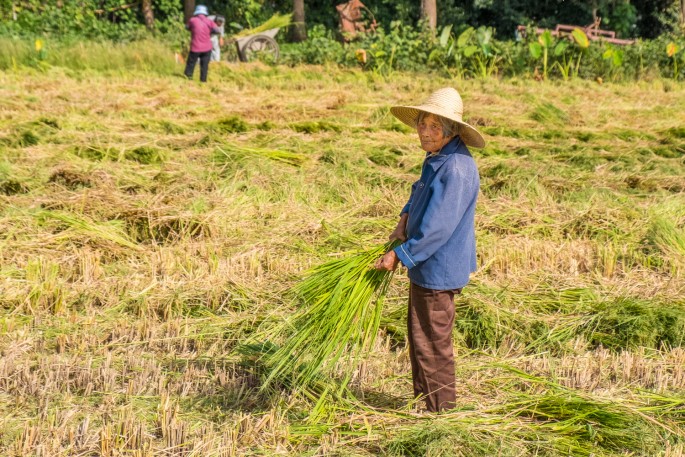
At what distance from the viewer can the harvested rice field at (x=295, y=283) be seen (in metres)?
3.22

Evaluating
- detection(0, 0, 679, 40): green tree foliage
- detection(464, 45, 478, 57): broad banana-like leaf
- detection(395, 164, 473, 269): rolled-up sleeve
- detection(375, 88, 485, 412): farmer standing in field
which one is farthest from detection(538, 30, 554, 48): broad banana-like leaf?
detection(395, 164, 473, 269): rolled-up sleeve

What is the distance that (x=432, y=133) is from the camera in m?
3.21

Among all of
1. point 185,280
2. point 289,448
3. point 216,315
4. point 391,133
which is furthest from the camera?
point 391,133

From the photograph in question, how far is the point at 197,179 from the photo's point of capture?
6617 millimetres

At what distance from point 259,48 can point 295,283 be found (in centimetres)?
1239

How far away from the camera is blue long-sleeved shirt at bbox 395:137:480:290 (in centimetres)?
308

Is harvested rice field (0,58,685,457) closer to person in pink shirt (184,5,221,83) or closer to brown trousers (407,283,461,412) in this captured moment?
brown trousers (407,283,461,412)

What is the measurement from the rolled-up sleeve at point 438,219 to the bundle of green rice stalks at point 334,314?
0.23 meters

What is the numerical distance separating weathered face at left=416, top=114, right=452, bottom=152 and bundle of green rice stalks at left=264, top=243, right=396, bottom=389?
A: 407mm

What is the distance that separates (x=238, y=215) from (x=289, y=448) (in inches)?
117

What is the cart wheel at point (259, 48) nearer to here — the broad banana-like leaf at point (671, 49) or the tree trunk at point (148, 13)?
the tree trunk at point (148, 13)

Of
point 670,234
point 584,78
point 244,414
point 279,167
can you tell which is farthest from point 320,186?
point 584,78

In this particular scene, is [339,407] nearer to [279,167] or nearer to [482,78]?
[279,167]

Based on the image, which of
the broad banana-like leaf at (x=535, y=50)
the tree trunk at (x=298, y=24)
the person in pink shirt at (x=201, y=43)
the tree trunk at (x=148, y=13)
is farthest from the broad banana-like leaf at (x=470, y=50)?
the tree trunk at (x=148, y=13)
